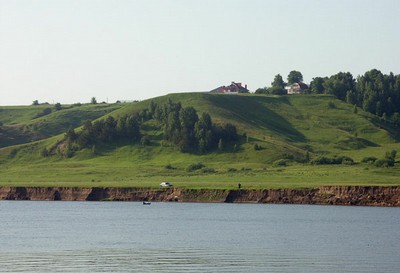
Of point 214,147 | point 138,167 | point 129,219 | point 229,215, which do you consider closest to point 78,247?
point 129,219

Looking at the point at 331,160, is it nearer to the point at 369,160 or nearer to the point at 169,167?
the point at 369,160

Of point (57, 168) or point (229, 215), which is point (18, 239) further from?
point (57, 168)

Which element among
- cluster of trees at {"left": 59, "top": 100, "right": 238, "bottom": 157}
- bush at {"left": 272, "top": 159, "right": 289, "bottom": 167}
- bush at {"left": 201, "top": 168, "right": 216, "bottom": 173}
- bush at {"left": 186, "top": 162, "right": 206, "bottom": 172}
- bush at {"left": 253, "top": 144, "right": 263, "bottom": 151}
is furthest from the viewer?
cluster of trees at {"left": 59, "top": 100, "right": 238, "bottom": 157}

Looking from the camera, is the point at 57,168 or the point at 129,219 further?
the point at 57,168

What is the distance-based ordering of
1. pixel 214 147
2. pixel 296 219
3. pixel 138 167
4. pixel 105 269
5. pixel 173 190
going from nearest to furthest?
pixel 105 269 < pixel 296 219 < pixel 173 190 < pixel 138 167 < pixel 214 147

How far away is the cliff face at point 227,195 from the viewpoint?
117 meters

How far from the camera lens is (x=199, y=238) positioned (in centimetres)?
8000

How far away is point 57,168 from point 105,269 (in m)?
110

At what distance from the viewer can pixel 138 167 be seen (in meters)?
166

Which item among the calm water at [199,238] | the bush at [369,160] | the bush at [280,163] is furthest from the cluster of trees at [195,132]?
the calm water at [199,238]

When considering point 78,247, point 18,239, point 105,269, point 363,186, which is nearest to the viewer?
point 105,269

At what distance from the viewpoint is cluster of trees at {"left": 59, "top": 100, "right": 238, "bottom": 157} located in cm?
18575

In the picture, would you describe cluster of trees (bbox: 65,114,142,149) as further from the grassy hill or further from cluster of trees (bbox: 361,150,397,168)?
cluster of trees (bbox: 361,150,397,168)

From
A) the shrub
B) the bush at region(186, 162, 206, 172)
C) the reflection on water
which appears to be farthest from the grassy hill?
the reflection on water
